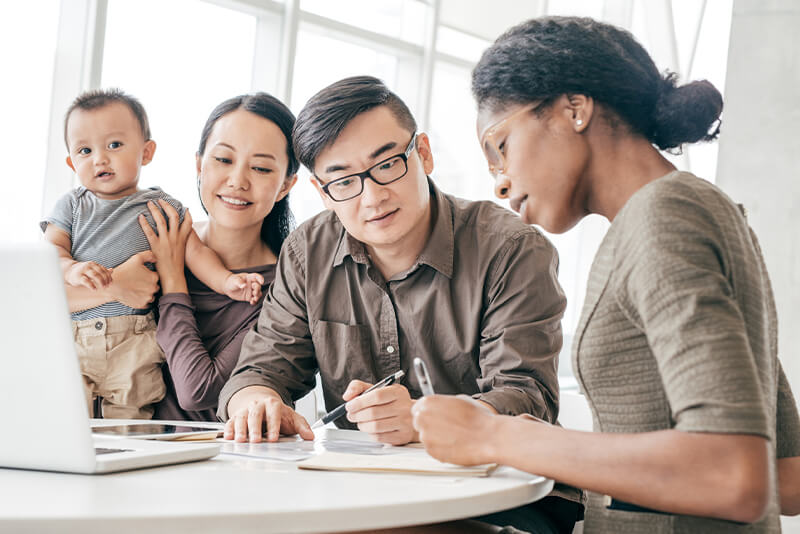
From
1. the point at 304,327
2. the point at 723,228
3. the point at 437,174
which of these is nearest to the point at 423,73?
the point at 437,174

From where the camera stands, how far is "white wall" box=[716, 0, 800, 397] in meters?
3.14

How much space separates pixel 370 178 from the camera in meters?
1.95

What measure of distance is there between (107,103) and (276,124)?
1.92 ft

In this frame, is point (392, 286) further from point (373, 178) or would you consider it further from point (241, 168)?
point (241, 168)

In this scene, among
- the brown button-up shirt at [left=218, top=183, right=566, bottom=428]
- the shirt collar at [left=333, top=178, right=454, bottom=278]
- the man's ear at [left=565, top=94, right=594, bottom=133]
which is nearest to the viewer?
the man's ear at [left=565, top=94, right=594, bottom=133]

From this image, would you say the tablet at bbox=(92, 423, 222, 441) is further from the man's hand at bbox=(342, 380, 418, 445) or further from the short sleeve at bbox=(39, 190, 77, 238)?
the short sleeve at bbox=(39, 190, 77, 238)

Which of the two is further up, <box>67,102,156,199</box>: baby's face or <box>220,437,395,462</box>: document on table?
<box>67,102,156,199</box>: baby's face

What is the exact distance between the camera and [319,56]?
5348 mm

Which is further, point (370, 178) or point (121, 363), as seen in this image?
point (121, 363)

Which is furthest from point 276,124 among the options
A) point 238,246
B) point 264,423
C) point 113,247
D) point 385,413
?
point 385,413

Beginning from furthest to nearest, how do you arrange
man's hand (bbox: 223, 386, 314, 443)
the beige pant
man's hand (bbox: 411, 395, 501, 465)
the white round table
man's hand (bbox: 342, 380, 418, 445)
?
the beige pant
man's hand (bbox: 223, 386, 314, 443)
man's hand (bbox: 342, 380, 418, 445)
man's hand (bbox: 411, 395, 501, 465)
the white round table

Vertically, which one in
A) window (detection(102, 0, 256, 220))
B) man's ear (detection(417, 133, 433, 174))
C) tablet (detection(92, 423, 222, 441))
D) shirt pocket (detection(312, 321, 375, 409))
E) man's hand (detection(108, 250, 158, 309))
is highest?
window (detection(102, 0, 256, 220))

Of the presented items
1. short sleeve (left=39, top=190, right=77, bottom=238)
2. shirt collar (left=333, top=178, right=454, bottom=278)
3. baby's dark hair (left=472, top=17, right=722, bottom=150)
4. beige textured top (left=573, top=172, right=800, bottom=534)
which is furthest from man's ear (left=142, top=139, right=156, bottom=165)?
beige textured top (left=573, top=172, right=800, bottom=534)

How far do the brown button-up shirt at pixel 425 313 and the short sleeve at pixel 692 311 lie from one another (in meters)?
0.83
